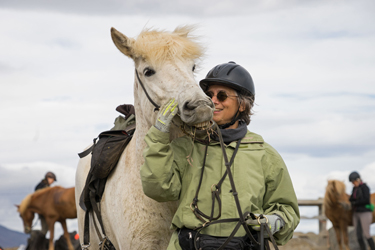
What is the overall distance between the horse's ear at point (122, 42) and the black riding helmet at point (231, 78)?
57 cm

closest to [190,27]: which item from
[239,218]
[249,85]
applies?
[249,85]

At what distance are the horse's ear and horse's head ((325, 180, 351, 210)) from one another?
397 inches

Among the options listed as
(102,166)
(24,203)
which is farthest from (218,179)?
(24,203)

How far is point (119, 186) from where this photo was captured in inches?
127

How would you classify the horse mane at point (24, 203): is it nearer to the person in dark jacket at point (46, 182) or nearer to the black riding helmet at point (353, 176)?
the person in dark jacket at point (46, 182)

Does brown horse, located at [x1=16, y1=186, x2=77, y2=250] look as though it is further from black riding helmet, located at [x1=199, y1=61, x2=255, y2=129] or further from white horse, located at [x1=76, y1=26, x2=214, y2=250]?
black riding helmet, located at [x1=199, y1=61, x2=255, y2=129]

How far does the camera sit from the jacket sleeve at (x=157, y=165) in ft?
8.11

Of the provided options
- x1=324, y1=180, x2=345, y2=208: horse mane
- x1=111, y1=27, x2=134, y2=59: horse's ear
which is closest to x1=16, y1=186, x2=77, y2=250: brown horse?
x1=324, y1=180, x2=345, y2=208: horse mane

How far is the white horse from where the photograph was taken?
9.14 feet

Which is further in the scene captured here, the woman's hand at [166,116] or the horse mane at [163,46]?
the horse mane at [163,46]

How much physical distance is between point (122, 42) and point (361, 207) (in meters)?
10.1

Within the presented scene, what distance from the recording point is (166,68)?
9.16 ft

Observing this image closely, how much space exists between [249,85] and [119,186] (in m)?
1.21

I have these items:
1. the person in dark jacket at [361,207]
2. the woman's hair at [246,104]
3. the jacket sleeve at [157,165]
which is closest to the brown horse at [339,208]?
the person in dark jacket at [361,207]
